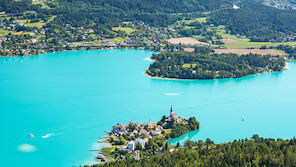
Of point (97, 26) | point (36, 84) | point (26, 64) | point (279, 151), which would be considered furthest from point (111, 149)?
point (97, 26)

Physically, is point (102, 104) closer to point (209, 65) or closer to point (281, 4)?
point (209, 65)

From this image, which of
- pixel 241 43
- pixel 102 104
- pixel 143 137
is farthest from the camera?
pixel 241 43

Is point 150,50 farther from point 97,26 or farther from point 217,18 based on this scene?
point 217,18

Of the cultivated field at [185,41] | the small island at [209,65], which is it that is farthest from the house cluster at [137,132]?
the cultivated field at [185,41]

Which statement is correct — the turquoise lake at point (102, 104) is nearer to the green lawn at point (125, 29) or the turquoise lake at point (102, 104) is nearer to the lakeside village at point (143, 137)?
the lakeside village at point (143, 137)

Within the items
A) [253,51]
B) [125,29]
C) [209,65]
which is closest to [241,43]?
[253,51]

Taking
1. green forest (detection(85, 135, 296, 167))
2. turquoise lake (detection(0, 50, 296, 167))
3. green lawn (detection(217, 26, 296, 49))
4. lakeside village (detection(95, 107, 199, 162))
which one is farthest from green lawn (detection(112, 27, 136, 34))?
green forest (detection(85, 135, 296, 167))

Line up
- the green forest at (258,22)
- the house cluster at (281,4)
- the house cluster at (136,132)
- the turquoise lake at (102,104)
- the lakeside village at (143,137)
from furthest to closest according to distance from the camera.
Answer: the house cluster at (281,4)
the green forest at (258,22)
the turquoise lake at (102,104)
the house cluster at (136,132)
the lakeside village at (143,137)

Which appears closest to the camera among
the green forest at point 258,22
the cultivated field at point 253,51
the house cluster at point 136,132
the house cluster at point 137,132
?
the house cluster at point 136,132
